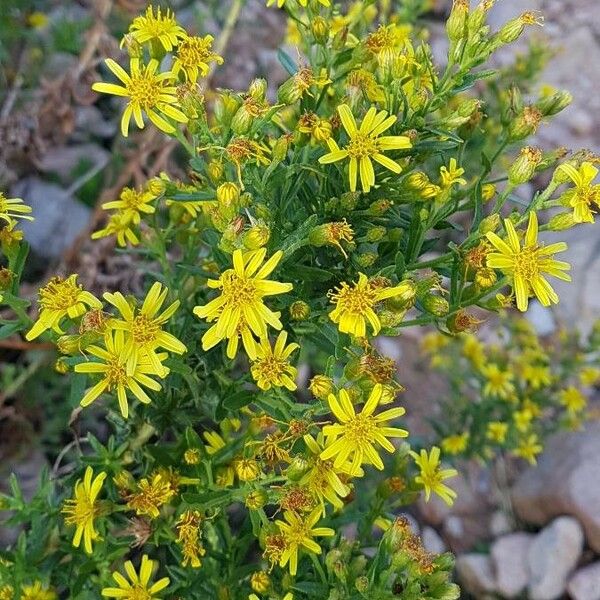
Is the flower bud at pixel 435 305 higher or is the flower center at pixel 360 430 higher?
the flower bud at pixel 435 305

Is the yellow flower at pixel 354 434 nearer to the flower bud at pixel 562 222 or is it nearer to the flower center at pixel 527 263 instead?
the flower center at pixel 527 263

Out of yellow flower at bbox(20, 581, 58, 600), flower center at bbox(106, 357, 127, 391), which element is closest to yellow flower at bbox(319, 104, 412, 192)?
flower center at bbox(106, 357, 127, 391)

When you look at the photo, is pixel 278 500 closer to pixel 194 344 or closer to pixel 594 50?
pixel 194 344

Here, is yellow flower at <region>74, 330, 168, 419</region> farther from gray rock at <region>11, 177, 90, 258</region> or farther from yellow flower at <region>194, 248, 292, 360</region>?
gray rock at <region>11, 177, 90, 258</region>

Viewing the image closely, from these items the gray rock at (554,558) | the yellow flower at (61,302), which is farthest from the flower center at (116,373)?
the gray rock at (554,558)

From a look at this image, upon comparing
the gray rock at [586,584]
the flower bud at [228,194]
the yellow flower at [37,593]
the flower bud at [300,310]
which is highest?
the flower bud at [228,194]

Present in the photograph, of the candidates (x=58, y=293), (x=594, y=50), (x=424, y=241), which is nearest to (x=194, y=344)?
(x=58, y=293)
